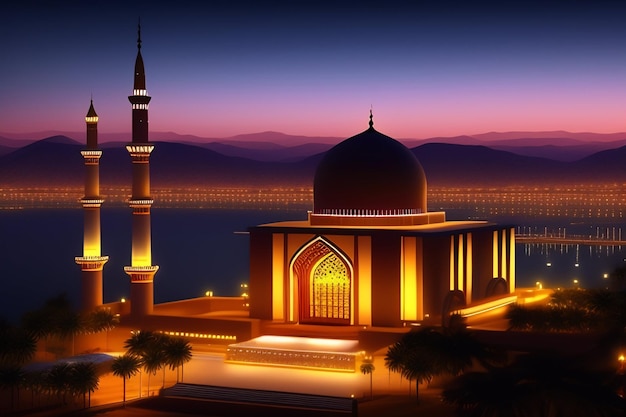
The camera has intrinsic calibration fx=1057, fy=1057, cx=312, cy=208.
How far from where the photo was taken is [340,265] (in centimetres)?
2702

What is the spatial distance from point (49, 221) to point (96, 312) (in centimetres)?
16066

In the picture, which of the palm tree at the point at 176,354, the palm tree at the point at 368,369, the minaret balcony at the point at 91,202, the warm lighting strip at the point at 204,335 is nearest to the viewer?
the palm tree at the point at 368,369

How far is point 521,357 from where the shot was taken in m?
15.9

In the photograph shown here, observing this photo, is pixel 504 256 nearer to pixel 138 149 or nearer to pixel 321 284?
pixel 321 284

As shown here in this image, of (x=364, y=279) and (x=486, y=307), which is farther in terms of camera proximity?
(x=486, y=307)

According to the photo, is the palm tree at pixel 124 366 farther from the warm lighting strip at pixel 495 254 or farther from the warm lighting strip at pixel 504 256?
the warm lighting strip at pixel 504 256

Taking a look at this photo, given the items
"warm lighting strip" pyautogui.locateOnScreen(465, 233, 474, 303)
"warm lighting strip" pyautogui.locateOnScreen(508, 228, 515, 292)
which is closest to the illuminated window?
"warm lighting strip" pyautogui.locateOnScreen(465, 233, 474, 303)

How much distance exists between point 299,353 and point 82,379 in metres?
4.89

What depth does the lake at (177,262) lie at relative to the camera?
221 feet

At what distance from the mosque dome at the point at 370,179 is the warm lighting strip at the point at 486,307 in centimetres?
318

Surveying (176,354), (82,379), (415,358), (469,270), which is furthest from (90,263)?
(415,358)

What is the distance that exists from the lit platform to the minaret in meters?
6.31

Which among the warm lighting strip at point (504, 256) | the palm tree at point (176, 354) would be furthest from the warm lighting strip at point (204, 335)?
the warm lighting strip at point (504, 256)

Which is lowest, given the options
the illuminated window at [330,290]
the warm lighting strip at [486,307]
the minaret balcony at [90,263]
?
the warm lighting strip at [486,307]
